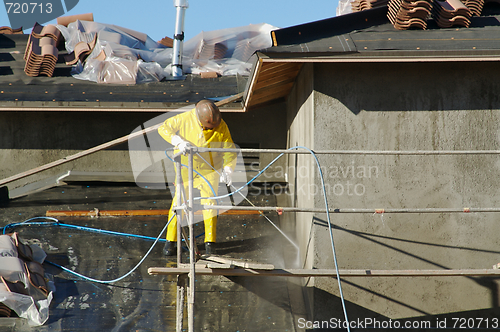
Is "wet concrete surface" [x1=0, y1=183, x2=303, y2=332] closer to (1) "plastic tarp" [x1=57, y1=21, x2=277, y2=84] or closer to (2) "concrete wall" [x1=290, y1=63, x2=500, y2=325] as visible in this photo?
(2) "concrete wall" [x1=290, y1=63, x2=500, y2=325]

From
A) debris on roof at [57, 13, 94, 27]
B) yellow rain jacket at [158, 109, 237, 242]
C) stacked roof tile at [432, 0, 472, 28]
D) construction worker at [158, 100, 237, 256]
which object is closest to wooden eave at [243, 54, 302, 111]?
construction worker at [158, 100, 237, 256]

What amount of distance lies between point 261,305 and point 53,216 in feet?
12.6

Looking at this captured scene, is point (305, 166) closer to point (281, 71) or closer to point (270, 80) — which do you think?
point (281, 71)

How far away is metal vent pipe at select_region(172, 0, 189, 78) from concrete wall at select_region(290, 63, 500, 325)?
5269 mm

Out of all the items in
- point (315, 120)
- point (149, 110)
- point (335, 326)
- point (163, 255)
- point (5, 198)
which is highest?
point (149, 110)

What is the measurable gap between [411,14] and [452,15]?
0.51m

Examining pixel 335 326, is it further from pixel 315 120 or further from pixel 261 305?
pixel 315 120

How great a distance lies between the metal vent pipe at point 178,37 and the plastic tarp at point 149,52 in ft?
0.76

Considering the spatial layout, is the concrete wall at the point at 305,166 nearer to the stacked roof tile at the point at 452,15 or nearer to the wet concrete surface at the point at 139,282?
the wet concrete surface at the point at 139,282

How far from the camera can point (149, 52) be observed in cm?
988

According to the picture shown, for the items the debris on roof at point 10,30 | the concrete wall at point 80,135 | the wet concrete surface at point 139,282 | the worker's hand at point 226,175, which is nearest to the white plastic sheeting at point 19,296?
the wet concrete surface at point 139,282

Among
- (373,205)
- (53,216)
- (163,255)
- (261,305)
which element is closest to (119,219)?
(53,216)

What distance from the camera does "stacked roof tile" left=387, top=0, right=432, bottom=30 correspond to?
452cm

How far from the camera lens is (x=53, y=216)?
258 inches
